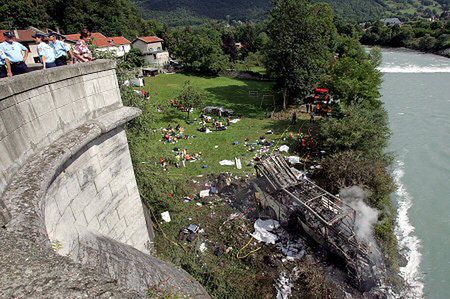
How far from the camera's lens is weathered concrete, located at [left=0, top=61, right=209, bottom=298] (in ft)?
7.72

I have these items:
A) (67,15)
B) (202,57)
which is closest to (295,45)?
(202,57)

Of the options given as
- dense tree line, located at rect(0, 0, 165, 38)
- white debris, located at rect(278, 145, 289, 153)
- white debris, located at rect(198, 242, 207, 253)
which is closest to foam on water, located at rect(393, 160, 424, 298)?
white debris, located at rect(278, 145, 289, 153)

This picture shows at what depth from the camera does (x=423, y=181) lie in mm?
15805

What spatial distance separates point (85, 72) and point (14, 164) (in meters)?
2.29

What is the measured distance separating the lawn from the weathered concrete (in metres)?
5.13

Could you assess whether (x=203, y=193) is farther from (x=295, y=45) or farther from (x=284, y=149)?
(x=295, y=45)

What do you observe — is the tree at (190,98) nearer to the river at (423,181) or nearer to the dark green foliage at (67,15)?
the river at (423,181)

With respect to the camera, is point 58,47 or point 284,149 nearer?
point 58,47

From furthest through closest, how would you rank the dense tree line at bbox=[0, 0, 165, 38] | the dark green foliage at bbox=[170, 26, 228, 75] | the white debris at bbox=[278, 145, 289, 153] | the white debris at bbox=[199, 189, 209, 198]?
the dense tree line at bbox=[0, 0, 165, 38] → the dark green foliage at bbox=[170, 26, 228, 75] → the white debris at bbox=[278, 145, 289, 153] → the white debris at bbox=[199, 189, 209, 198]

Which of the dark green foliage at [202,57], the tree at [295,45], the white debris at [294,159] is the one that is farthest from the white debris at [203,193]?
the dark green foliage at [202,57]

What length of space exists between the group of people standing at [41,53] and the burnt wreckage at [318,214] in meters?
8.75

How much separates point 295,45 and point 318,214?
18348 mm

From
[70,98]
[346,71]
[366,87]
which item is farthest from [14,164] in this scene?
[346,71]

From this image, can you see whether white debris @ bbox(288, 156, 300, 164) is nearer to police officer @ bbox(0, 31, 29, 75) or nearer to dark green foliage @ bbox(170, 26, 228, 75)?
police officer @ bbox(0, 31, 29, 75)
